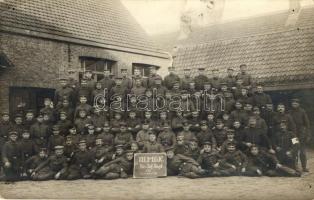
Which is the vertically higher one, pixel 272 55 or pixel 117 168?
pixel 272 55

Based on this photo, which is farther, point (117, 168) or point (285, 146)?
point (285, 146)

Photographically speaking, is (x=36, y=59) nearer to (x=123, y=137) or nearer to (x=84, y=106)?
(x=84, y=106)

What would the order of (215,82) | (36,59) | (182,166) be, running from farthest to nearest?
(36,59)
(215,82)
(182,166)

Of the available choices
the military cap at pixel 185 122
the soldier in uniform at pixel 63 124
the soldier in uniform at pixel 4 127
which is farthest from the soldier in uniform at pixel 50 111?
the military cap at pixel 185 122

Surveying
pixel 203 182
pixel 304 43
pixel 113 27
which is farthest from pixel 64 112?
pixel 304 43

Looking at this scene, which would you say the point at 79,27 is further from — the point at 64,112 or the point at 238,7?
the point at 238,7

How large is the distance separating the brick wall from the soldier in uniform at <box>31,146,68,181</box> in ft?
6.11

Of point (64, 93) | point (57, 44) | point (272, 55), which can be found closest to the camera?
point (64, 93)

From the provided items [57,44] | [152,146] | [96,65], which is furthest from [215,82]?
[57,44]

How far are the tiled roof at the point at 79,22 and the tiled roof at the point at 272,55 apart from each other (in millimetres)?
1891

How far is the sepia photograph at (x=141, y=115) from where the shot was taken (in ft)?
20.0

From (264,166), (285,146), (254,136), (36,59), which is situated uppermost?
(36,59)

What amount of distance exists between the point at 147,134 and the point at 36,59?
3.30 meters

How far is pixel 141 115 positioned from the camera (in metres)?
7.38
